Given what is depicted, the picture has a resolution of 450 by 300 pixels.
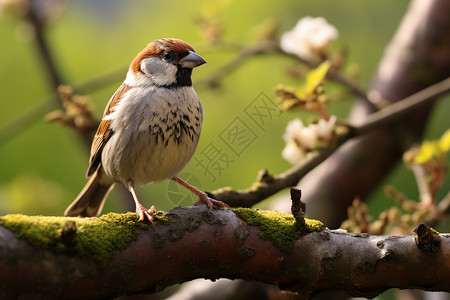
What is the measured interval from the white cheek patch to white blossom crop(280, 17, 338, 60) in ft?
2.87

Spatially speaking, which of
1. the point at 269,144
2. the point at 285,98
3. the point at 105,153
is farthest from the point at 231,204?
the point at 269,144

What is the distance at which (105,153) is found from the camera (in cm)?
284

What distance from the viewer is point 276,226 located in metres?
1.91

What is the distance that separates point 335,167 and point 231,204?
1508mm

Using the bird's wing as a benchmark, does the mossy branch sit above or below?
below

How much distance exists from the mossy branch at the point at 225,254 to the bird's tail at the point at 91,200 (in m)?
1.37

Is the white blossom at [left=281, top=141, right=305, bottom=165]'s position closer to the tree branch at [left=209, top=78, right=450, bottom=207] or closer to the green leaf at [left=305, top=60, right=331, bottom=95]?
the tree branch at [left=209, top=78, right=450, bottom=207]

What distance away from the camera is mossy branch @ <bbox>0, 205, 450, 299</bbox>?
5.05 feet

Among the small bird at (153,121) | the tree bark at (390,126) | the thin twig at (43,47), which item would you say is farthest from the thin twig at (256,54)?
the thin twig at (43,47)

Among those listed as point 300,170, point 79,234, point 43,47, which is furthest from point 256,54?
point 79,234

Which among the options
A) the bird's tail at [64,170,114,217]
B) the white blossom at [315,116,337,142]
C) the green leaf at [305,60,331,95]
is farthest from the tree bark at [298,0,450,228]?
the bird's tail at [64,170,114,217]

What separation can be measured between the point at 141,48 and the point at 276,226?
5.00 metres

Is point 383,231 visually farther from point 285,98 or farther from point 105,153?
point 105,153

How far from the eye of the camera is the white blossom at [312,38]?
3318 millimetres
